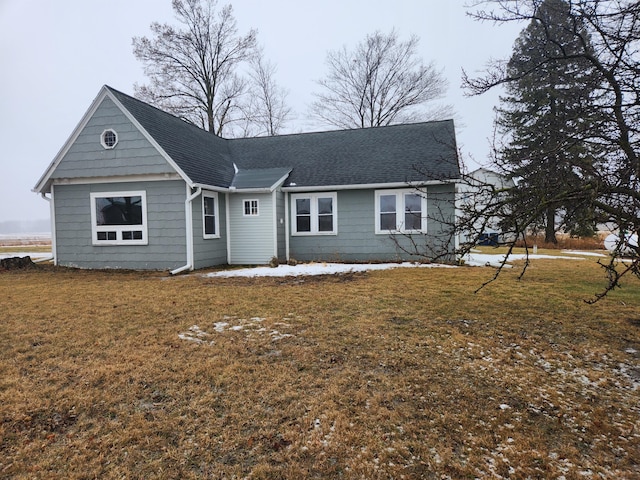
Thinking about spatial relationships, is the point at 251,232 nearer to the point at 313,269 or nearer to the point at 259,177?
the point at 259,177

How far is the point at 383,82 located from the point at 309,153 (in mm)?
14459

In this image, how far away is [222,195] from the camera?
13078 millimetres

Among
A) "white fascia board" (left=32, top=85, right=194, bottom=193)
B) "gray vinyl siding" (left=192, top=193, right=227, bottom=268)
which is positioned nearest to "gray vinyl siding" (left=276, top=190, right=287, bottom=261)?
"gray vinyl siding" (left=192, top=193, right=227, bottom=268)

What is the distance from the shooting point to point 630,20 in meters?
4.54

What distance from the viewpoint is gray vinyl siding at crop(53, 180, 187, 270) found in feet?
37.5

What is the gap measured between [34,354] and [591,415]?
221 inches

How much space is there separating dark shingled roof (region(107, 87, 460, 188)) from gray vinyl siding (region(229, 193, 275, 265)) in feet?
1.85

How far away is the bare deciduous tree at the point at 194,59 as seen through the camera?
24.3 meters

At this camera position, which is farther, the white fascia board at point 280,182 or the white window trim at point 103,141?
the white fascia board at point 280,182

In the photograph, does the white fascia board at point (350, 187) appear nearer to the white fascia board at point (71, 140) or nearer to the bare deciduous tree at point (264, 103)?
the white fascia board at point (71, 140)

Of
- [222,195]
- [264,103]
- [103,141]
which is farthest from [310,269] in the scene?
[264,103]

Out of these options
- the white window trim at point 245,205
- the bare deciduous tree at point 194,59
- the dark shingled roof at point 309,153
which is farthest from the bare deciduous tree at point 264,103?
the white window trim at point 245,205

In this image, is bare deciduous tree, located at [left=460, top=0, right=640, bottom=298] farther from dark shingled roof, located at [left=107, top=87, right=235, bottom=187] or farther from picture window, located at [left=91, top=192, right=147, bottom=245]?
picture window, located at [left=91, top=192, right=147, bottom=245]

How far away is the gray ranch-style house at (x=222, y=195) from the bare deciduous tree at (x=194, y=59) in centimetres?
1193
